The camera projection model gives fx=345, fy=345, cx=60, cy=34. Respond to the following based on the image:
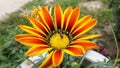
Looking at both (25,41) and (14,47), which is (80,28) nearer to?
(25,41)

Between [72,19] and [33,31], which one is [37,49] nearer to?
[33,31]

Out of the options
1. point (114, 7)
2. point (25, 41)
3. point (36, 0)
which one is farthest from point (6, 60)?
point (25, 41)

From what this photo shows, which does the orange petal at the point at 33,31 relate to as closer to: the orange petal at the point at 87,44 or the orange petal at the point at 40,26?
the orange petal at the point at 40,26

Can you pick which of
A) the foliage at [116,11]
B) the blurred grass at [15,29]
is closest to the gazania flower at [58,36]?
the blurred grass at [15,29]

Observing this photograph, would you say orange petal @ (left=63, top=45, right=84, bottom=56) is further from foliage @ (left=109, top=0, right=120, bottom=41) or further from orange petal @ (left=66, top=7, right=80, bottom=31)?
foliage @ (left=109, top=0, right=120, bottom=41)

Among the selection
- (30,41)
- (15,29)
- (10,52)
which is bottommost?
(10,52)

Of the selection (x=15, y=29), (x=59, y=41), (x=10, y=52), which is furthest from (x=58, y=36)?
(x=15, y=29)
